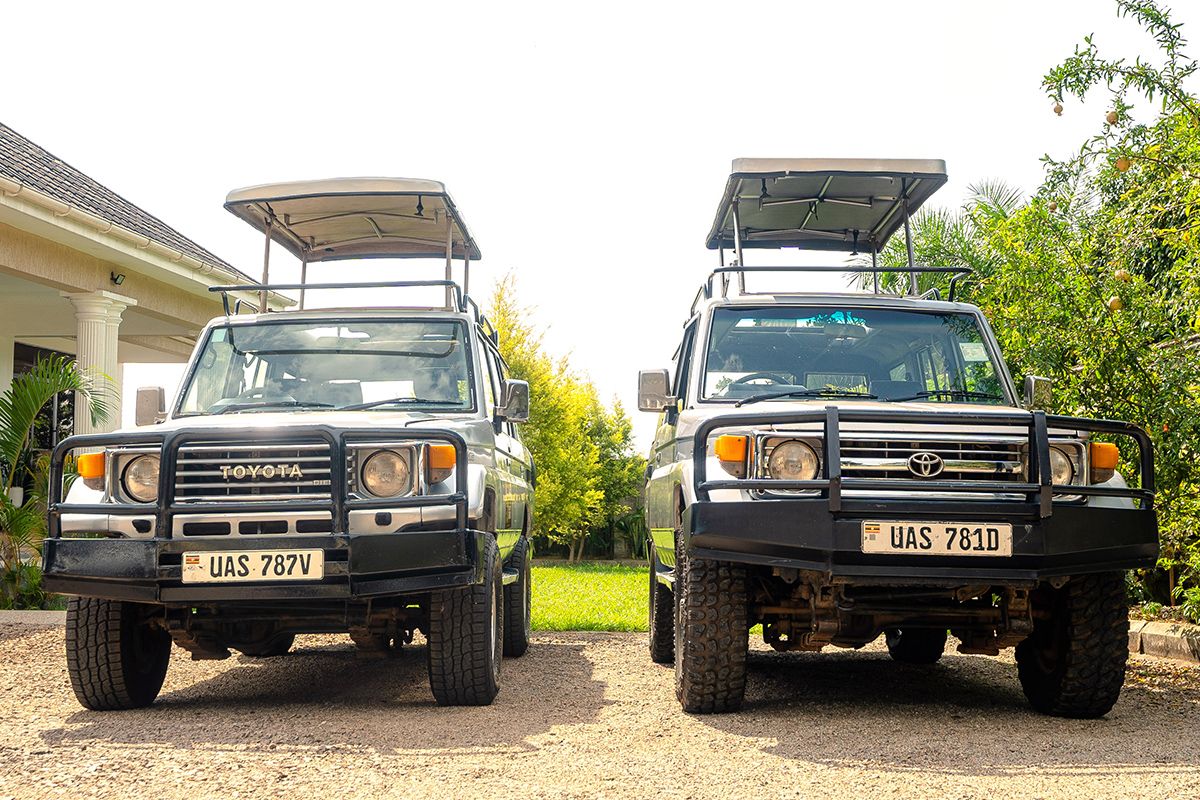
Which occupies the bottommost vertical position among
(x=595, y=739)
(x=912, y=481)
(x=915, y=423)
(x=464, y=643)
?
(x=595, y=739)

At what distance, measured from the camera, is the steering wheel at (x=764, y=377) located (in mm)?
6699

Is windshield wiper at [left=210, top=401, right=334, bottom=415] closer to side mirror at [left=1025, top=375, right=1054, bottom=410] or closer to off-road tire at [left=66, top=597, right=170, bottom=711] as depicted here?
off-road tire at [left=66, top=597, right=170, bottom=711]

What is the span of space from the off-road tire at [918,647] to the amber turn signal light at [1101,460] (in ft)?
7.93

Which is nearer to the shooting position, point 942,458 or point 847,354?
point 942,458

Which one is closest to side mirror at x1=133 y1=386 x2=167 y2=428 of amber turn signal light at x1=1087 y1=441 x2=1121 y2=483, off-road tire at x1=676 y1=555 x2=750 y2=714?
off-road tire at x1=676 y1=555 x2=750 y2=714

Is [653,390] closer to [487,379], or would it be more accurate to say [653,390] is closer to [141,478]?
[487,379]

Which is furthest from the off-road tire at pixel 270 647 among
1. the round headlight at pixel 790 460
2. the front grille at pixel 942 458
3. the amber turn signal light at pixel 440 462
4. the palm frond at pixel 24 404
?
the palm frond at pixel 24 404

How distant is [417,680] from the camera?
7.34 m

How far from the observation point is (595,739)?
534 cm

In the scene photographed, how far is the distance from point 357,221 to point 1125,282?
17.0 ft

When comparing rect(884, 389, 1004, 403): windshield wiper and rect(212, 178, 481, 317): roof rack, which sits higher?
rect(212, 178, 481, 317): roof rack

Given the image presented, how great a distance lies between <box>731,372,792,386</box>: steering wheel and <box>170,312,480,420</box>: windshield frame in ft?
4.95

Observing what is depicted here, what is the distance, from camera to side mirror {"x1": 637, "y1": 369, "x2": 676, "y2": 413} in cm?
714

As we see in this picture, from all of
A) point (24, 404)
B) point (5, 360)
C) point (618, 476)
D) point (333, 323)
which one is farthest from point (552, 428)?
point (333, 323)
